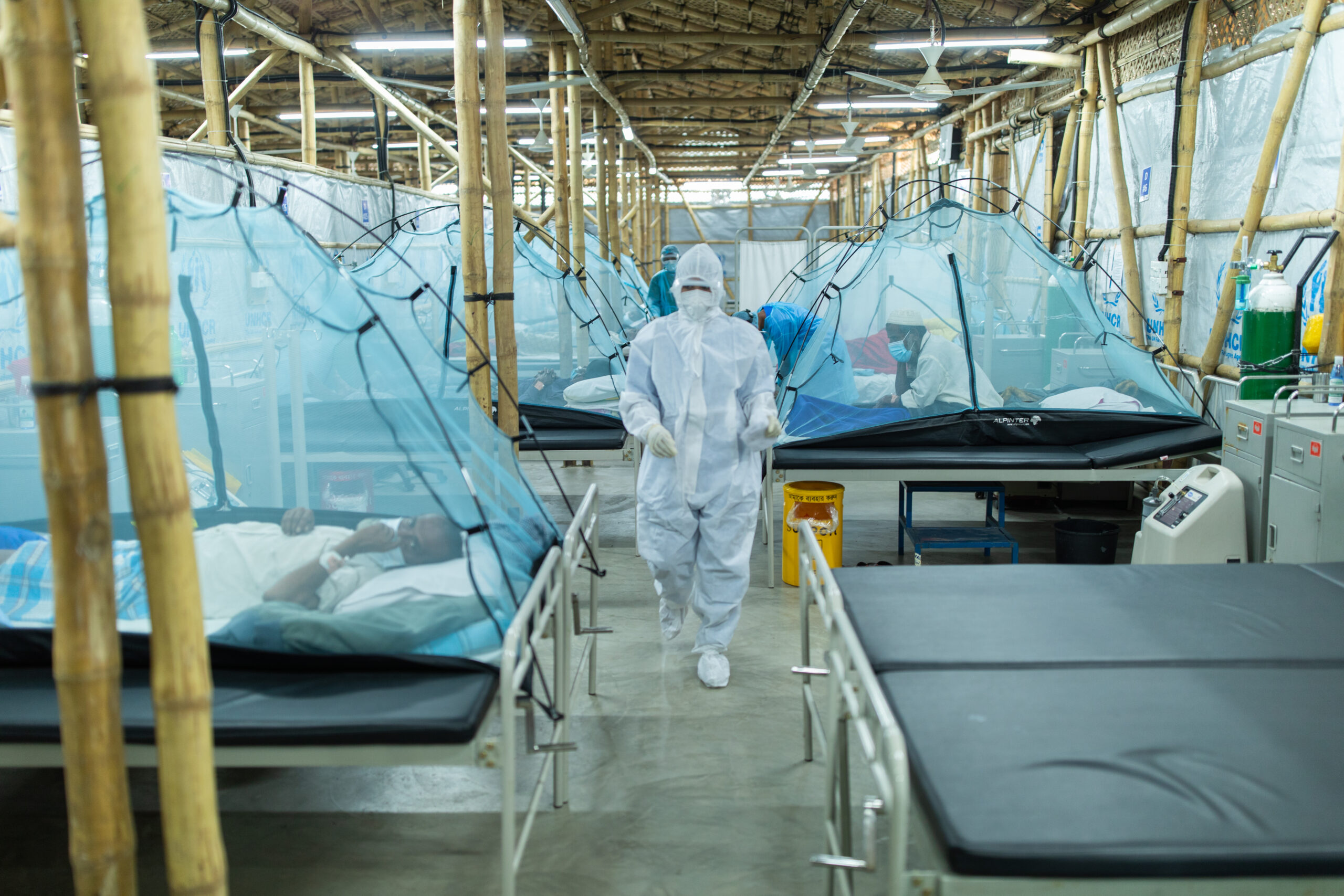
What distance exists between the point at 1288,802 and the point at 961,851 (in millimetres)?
624

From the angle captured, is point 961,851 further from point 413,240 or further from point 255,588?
point 413,240

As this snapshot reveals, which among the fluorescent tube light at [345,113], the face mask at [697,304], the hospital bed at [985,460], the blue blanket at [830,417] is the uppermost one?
the fluorescent tube light at [345,113]

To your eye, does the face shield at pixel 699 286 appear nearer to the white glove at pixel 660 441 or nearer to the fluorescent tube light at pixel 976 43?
the white glove at pixel 660 441

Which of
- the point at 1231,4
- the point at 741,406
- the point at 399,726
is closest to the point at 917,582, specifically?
the point at 741,406

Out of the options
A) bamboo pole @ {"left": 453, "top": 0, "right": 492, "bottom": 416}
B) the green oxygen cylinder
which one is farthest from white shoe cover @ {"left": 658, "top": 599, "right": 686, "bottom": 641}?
the green oxygen cylinder

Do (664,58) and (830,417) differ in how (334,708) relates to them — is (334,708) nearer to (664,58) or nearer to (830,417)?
(830,417)

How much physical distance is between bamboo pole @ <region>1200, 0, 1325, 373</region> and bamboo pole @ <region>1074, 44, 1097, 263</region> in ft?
7.30

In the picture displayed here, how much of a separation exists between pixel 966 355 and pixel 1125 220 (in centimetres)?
242

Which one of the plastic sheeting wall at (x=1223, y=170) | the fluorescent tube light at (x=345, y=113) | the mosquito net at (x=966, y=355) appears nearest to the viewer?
the plastic sheeting wall at (x=1223, y=170)

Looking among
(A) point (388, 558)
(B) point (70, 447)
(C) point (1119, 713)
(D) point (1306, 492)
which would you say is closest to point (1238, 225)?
(D) point (1306, 492)

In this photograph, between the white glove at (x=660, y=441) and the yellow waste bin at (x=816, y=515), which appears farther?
the yellow waste bin at (x=816, y=515)

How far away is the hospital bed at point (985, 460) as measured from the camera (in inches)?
193

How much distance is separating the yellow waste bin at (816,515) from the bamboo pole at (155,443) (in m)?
3.39

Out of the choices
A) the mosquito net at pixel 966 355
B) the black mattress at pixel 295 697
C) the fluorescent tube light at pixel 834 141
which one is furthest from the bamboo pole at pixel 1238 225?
the fluorescent tube light at pixel 834 141
